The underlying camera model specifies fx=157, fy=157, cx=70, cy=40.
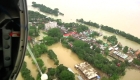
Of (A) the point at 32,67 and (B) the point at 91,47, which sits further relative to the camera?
(B) the point at 91,47

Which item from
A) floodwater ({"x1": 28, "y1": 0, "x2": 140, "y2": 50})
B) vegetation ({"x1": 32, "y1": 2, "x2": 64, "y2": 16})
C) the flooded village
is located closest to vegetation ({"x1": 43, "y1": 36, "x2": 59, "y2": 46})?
the flooded village

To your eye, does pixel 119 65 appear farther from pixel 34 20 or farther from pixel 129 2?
pixel 129 2

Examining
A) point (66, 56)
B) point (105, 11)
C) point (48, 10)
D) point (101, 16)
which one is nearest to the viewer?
point (66, 56)

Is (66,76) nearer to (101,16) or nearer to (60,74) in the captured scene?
(60,74)

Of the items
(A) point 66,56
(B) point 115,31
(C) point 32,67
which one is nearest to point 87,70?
(A) point 66,56

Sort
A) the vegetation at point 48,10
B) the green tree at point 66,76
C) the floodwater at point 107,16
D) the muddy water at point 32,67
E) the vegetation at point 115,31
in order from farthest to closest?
the vegetation at point 48,10 → the floodwater at point 107,16 → the vegetation at point 115,31 → the muddy water at point 32,67 → the green tree at point 66,76

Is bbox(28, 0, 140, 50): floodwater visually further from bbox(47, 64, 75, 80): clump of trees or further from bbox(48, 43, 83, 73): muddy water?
bbox(47, 64, 75, 80): clump of trees

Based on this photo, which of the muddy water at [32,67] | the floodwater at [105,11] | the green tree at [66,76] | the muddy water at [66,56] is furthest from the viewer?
the floodwater at [105,11]

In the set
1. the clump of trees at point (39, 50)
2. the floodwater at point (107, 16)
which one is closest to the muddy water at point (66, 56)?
the clump of trees at point (39, 50)

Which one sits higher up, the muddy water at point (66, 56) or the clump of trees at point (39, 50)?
the clump of trees at point (39, 50)

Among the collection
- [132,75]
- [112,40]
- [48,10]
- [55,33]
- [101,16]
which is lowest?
[132,75]

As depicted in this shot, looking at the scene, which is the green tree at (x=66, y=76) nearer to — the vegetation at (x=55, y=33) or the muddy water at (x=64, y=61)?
the muddy water at (x=64, y=61)

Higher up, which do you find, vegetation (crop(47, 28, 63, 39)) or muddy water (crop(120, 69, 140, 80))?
vegetation (crop(47, 28, 63, 39))
